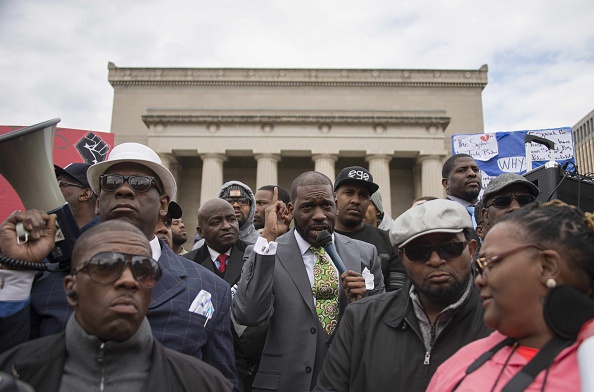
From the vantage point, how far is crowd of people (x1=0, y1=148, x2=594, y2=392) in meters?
2.30

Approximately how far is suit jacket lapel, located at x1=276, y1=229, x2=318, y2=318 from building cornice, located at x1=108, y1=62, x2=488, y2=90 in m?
38.0

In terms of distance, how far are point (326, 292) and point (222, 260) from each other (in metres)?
2.13

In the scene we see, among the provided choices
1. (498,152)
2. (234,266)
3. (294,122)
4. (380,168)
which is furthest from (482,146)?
(294,122)

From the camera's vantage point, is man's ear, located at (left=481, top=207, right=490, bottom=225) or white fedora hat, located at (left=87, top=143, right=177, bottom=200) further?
man's ear, located at (left=481, top=207, right=490, bottom=225)

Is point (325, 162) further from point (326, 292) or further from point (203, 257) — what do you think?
point (326, 292)

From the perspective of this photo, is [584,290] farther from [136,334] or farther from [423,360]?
[136,334]

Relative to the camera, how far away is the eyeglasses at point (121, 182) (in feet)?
12.1

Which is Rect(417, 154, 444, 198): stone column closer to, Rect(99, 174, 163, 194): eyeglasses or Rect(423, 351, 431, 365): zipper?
Rect(99, 174, 163, 194): eyeglasses

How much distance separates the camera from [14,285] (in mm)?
2812

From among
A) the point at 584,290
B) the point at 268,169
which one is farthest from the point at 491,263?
the point at 268,169

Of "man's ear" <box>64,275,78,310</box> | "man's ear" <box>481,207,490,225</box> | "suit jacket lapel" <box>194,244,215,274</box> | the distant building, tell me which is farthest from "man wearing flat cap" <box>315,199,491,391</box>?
the distant building

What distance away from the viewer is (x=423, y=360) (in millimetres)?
3078

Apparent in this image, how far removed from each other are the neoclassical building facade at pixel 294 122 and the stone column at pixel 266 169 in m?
0.07

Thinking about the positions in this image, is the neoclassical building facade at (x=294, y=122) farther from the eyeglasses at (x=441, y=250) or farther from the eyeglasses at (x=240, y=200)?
the eyeglasses at (x=441, y=250)
